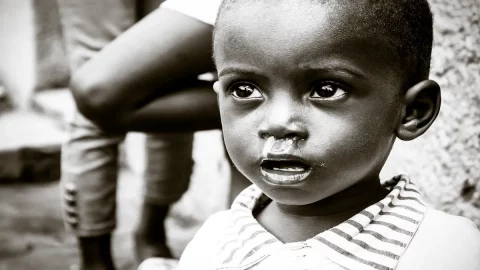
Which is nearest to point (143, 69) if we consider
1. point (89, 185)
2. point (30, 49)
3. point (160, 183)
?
point (89, 185)

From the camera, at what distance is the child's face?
115 cm

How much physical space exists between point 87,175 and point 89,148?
104 mm

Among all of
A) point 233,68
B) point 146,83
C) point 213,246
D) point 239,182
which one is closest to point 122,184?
point 239,182

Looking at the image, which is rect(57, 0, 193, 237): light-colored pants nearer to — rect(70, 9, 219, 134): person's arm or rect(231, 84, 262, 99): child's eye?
rect(70, 9, 219, 134): person's arm

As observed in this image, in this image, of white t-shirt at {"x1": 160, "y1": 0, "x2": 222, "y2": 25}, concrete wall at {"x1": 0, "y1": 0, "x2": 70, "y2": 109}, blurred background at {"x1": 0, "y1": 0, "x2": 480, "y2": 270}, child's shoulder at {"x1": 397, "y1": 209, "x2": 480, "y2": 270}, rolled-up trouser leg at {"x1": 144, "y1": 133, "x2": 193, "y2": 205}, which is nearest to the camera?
child's shoulder at {"x1": 397, "y1": 209, "x2": 480, "y2": 270}

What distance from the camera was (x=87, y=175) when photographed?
2121 millimetres

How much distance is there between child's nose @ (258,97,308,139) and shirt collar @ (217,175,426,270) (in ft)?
0.86

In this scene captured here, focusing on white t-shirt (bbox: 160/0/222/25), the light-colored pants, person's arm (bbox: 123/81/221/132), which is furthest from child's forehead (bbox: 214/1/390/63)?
the light-colored pants

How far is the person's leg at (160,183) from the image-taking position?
2457mm

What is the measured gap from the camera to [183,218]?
3602 millimetres

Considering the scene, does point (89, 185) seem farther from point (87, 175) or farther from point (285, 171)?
point (285, 171)

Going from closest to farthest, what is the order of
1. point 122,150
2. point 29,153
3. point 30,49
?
point 29,153 → point 122,150 → point 30,49

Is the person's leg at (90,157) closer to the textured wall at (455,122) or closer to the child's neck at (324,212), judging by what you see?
the child's neck at (324,212)

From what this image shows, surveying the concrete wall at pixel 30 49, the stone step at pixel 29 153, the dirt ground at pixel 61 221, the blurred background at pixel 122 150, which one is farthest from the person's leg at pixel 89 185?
the concrete wall at pixel 30 49
